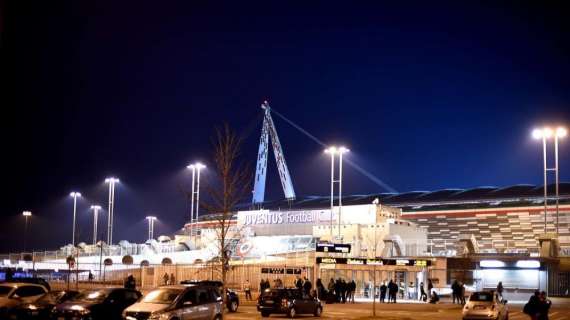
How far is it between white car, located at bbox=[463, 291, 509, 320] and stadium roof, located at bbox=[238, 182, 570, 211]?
6412 cm

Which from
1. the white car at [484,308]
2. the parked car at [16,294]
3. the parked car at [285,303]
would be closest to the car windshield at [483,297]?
the white car at [484,308]

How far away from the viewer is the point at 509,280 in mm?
45312

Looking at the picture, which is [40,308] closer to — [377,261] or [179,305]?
[179,305]

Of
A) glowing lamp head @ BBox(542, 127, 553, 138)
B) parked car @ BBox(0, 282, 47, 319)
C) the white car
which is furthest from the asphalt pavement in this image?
glowing lamp head @ BBox(542, 127, 553, 138)

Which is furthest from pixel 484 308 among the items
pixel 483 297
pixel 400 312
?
pixel 400 312

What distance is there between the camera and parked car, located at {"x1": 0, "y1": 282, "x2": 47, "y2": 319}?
2445 cm

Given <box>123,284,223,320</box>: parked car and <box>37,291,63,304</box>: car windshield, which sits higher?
<box>123,284,223,320</box>: parked car

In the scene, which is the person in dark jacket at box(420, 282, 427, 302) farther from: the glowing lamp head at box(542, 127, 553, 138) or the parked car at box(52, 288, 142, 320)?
the parked car at box(52, 288, 142, 320)

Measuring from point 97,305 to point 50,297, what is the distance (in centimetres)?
439

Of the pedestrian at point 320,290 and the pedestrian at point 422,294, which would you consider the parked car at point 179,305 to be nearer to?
the pedestrian at point 320,290

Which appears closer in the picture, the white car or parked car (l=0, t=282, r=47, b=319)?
parked car (l=0, t=282, r=47, b=319)

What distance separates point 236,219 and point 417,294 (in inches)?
1732

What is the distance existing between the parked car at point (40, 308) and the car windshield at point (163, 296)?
17.5 ft

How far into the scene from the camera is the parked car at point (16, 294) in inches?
963
